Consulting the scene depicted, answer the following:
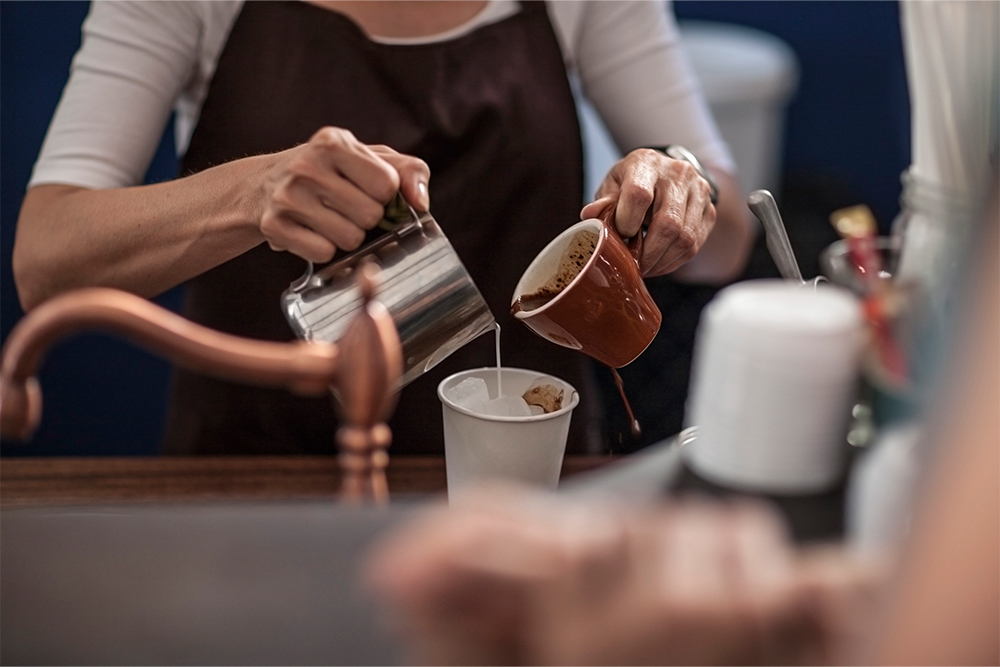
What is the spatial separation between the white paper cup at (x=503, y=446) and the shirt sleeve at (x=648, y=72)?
2.01 ft

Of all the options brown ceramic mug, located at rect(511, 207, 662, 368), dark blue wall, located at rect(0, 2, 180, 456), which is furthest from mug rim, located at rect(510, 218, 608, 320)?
dark blue wall, located at rect(0, 2, 180, 456)

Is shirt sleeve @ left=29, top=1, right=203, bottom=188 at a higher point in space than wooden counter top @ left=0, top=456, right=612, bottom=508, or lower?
higher

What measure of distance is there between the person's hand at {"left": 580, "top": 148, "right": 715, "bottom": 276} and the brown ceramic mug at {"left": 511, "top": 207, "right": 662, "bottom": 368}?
0.10 ft

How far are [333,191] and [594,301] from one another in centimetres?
21

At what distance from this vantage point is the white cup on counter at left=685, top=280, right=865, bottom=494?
0.30 meters

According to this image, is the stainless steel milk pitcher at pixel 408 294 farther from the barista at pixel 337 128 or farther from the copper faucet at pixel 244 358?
the copper faucet at pixel 244 358

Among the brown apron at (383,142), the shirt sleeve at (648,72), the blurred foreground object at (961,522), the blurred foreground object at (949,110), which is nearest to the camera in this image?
the blurred foreground object at (961,522)

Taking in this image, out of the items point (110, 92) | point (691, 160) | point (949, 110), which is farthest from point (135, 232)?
point (949, 110)

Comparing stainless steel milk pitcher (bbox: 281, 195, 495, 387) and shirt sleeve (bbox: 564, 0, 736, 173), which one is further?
shirt sleeve (bbox: 564, 0, 736, 173)

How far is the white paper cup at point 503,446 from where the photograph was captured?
604mm

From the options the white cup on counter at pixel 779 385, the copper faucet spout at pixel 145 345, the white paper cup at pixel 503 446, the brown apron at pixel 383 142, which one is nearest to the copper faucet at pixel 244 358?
the copper faucet spout at pixel 145 345

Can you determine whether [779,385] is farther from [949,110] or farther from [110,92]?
[110,92]

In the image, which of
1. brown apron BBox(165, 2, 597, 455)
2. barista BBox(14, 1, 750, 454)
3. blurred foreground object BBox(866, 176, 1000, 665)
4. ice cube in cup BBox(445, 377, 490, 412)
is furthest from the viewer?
brown apron BBox(165, 2, 597, 455)

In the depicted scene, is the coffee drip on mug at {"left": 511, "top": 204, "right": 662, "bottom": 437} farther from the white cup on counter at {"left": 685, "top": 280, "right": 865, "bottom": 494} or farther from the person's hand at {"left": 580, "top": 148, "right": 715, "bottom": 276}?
the white cup on counter at {"left": 685, "top": 280, "right": 865, "bottom": 494}
